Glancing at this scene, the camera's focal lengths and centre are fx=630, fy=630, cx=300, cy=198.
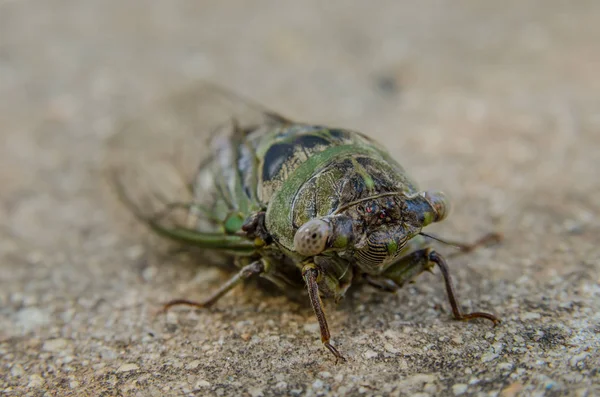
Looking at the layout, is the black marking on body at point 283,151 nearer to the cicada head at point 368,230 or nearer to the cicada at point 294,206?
the cicada at point 294,206

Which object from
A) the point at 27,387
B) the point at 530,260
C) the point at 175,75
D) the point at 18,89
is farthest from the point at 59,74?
the point at 530,260

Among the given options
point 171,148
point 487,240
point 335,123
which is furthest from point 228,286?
point 335,123

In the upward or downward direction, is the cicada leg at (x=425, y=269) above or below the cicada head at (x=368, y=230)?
below

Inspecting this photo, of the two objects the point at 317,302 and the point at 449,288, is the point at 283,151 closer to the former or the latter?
the point at 317,302

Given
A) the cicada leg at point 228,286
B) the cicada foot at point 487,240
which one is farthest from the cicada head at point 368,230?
the cicada foot at point 487,240

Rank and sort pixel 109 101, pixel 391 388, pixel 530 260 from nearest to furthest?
pixel 391 388 → pixel 530 260 → pixel 109 101

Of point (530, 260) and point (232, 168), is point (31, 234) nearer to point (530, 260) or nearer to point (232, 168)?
point (232, 168)

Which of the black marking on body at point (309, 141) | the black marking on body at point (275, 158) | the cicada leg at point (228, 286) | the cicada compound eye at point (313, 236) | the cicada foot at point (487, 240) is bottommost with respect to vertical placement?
the cicada leg at point (228, 286)
